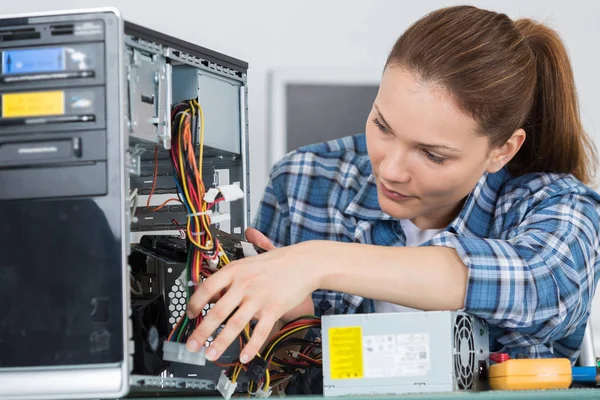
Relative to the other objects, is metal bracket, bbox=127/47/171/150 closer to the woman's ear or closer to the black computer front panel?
the black computer front panel

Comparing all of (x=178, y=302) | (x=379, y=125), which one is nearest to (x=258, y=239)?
(x=178, y=302)

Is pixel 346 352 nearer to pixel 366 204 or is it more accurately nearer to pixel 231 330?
pixel 231 330

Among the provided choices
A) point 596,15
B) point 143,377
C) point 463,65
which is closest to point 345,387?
point 143,377

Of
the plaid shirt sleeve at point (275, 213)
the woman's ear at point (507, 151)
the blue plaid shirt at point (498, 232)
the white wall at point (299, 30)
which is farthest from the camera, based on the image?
the white wall at point (299, 30)

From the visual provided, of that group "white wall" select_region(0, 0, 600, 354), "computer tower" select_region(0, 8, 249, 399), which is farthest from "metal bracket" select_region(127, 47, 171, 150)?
"white wall" select_region(0, 0, 600, 354)

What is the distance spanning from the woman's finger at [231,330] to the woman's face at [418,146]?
373 mm

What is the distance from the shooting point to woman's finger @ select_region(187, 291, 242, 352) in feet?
2.66

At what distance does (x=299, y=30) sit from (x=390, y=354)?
6.52 feet

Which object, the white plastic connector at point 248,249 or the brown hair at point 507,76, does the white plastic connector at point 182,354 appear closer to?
the white plastic connector at point 248,249

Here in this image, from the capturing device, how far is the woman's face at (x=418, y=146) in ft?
3.52

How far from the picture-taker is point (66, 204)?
756 mm

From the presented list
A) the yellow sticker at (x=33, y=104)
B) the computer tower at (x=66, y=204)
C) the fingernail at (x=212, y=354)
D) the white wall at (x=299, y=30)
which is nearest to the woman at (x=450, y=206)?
the fingernail at (x=212, y=354)

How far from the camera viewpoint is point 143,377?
77cm

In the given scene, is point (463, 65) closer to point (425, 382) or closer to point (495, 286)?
point (495, 286)
